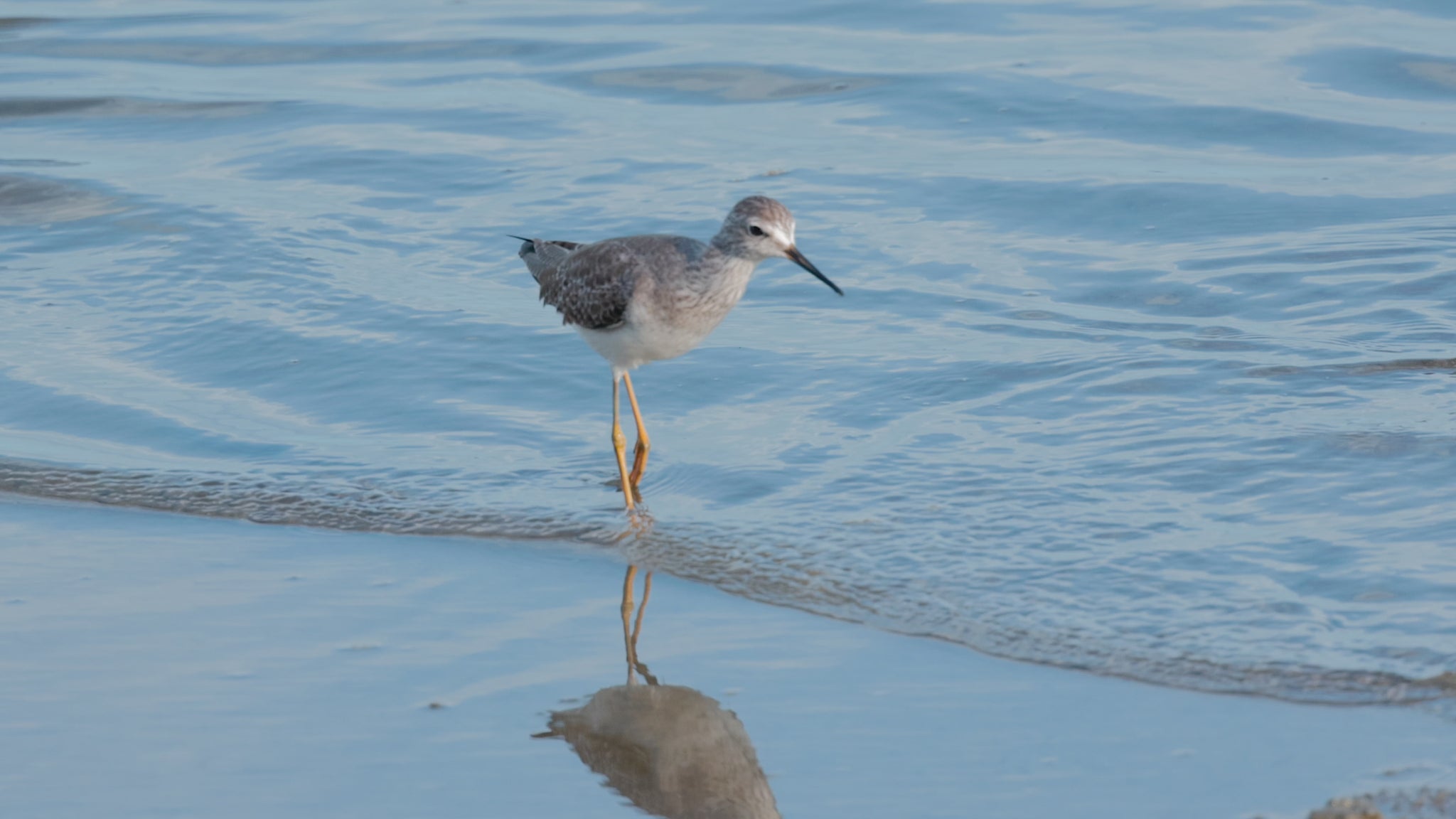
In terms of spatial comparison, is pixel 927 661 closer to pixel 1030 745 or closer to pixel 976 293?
pixel 1030 745

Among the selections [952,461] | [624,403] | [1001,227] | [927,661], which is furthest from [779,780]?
[1001,227]

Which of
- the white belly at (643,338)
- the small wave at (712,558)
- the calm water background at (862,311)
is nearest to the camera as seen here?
the small wave at (712,558)

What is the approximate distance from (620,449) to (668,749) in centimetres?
256

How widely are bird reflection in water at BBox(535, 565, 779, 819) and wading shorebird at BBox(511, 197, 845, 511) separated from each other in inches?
70.7

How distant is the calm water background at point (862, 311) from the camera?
6023mm

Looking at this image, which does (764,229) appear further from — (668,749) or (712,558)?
(668,749)

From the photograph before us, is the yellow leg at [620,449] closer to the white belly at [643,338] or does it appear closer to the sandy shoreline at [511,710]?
the white belly at [643,338]

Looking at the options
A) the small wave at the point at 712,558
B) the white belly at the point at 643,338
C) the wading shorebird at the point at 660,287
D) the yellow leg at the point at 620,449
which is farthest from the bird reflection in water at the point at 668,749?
the white belly at the point at 643,338

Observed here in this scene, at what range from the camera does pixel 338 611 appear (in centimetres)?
581

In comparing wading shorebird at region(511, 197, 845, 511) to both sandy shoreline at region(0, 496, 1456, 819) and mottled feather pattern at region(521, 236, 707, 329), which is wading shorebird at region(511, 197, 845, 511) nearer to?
mottled feather pattern at region(521, 236, 707, 329)

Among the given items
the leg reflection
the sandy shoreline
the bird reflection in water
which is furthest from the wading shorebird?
the bird reflection in water

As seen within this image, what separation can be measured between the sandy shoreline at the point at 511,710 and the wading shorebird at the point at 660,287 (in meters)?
1.13

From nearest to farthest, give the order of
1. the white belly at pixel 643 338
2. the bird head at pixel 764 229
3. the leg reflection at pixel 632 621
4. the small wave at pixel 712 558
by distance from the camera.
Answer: the small wave at pixel 712 558 → the leg reflection at pixel 632 621 → the bird head at pixel 764 229 → the white belly at pixel 643 338

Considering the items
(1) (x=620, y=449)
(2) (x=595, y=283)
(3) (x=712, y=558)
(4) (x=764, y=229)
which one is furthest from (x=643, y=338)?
(3) (x=712, y=558)
